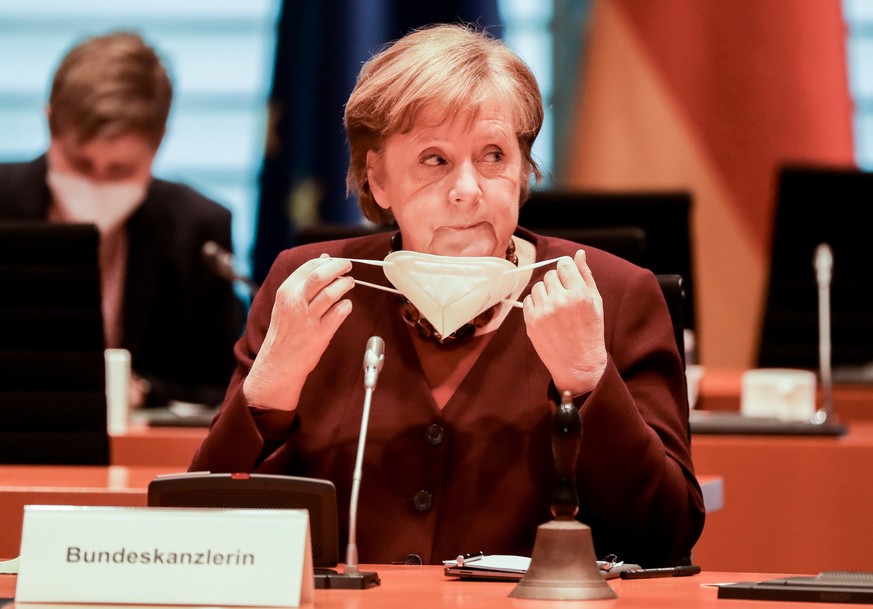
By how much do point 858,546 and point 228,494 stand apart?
1605mm

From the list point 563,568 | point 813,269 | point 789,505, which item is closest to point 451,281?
point 563,568

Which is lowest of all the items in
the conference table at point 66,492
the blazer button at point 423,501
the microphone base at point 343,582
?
the conference table at point 66,492

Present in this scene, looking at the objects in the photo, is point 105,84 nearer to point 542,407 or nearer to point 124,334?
point 124,334

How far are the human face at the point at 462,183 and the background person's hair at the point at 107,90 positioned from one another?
6.02 feet

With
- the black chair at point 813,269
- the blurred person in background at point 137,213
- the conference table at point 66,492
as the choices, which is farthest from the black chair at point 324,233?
the black chair at point 813,269

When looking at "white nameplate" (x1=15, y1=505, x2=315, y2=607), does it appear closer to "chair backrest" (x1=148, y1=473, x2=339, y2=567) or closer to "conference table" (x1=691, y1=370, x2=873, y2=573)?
"chair backrest" (x1=148, y1=473, x2=339, y2=567)

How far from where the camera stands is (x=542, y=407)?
2068mm

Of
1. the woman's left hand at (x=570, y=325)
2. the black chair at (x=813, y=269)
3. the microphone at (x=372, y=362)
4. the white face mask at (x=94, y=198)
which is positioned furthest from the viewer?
the black chair at (x=813, y=269)

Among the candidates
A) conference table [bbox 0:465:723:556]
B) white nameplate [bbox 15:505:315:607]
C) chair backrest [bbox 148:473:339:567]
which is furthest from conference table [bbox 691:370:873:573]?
white nameplate [bbox 15:505:315:607]

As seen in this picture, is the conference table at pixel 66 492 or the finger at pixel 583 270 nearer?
the finger at pixel 583 270

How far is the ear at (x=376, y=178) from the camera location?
2.29m

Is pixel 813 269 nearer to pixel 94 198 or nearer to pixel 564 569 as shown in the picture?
pixel 94 198

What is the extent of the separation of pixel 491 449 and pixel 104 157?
7.26 feet

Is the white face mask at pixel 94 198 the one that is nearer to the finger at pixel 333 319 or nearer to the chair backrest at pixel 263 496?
A: the finger at pixel 333 319
